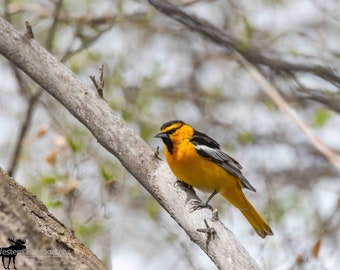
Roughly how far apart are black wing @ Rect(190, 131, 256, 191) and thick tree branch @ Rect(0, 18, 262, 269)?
131 cm

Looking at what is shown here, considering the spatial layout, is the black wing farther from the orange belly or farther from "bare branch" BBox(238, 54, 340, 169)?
"bare branch" BBox(238, 54, 340, 169)

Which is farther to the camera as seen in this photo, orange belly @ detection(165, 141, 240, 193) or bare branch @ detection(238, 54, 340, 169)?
orange belly @ detection(165, 141, 240, 193)

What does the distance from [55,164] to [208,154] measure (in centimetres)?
143

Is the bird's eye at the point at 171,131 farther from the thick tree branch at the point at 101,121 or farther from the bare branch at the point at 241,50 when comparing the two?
the thick tree branch at the point at 101,121

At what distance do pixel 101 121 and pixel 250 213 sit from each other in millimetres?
2001

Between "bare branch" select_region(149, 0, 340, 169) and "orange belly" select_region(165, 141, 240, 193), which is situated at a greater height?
"bare branch" select_region(149, 0, 340, 169)

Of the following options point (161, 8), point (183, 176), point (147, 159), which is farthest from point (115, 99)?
point (147, 159)

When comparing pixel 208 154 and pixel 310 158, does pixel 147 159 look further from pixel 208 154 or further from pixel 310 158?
pixel 310 158

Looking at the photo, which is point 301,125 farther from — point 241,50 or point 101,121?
point 241,50

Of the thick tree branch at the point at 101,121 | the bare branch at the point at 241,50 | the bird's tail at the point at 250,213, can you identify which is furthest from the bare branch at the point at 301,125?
the bird's tail at the point at 250,213

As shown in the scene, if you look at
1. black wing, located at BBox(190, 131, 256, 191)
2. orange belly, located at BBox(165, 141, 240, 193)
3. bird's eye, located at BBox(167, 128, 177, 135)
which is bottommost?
orange belly, located at BBox(165, 141, 240, 193)

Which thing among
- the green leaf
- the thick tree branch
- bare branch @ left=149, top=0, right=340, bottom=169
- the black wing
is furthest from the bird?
the green leaf

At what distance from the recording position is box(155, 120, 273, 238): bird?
473 cm

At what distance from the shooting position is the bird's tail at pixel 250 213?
4980 millimetres
